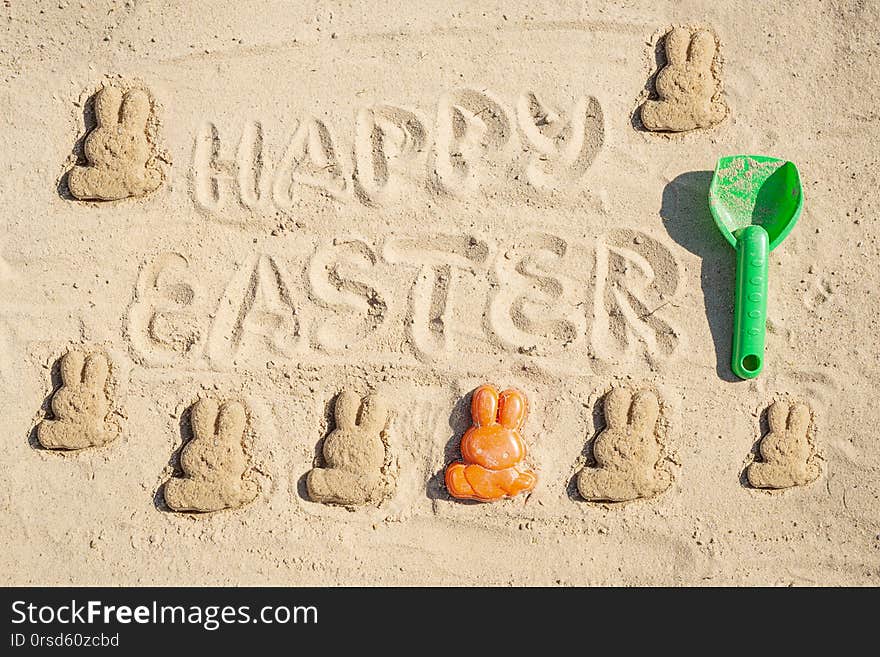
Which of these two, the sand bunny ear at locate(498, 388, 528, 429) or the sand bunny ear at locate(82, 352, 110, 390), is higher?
the sand bunny ear at locate(82, 352, 110, 390)

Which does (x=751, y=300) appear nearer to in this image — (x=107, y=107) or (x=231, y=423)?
(x=231, y=423)

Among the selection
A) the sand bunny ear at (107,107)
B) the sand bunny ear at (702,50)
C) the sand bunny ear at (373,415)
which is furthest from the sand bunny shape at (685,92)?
the sand bunny ear at (107,107)

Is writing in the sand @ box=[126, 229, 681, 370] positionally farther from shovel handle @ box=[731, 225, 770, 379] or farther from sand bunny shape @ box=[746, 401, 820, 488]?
sand bunny shape @ box=[746, 401, 820, 488]

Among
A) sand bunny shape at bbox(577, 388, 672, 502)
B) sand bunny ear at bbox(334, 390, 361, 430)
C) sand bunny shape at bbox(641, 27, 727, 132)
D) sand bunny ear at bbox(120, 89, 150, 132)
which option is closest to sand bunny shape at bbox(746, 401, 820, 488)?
sand bunny shape at bbox(577, 388, 672, 502)

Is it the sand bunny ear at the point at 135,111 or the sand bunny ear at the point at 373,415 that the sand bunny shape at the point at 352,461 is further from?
the sand bunny ear at the point at 135,111

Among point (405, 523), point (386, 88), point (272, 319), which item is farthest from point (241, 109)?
point (405, 523)
